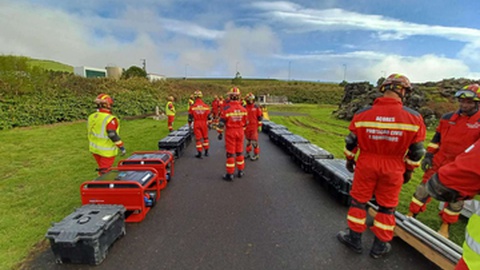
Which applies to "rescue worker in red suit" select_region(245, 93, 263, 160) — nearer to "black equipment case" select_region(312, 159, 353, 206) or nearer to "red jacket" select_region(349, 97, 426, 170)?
"black equipment case" select_region(312, 159, 353, 206)

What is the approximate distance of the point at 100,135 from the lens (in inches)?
172

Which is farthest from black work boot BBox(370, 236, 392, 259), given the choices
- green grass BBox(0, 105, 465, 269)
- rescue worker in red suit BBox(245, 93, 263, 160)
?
rescue worker in red suit BBox(245, 93, 263, 160)

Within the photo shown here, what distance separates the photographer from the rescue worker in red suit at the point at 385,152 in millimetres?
2773

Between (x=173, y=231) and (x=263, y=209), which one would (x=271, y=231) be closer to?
(x=263, y=209)

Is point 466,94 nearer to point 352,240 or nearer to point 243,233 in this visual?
point 352,240

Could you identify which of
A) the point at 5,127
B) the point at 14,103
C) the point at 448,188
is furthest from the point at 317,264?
the point at 14,103

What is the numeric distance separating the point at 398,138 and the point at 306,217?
1.95 meters

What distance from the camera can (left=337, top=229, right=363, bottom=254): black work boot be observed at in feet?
10.3

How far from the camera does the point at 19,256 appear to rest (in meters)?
3.05

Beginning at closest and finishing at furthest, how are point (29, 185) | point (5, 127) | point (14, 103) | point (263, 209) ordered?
point (263, 209) → point (29, 185) → point (5, 127) → point (14, 103)

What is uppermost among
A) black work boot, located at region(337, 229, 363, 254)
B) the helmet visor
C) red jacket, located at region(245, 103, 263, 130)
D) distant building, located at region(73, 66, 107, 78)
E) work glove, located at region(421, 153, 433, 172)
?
distant building, located at region(73, 66, 107, 78)

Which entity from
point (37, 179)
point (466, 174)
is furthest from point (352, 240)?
point (37, 179)

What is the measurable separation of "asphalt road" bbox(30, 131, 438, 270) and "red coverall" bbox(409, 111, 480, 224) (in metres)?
0.87

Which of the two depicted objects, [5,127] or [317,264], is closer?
[317,264]
